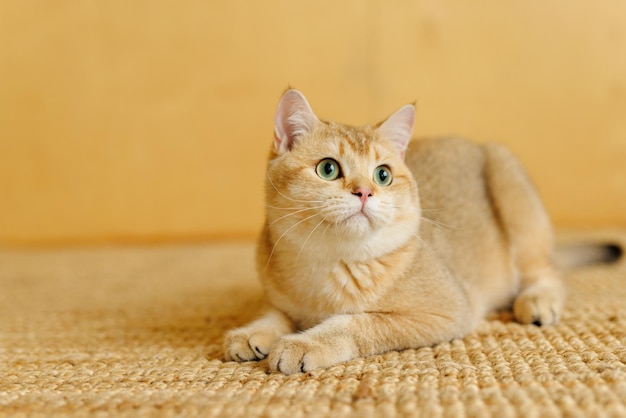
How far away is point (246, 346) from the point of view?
152cm

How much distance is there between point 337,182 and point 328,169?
0.20 ft

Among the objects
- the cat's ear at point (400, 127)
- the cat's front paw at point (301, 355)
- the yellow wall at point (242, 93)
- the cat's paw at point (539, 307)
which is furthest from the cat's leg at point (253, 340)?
the yellow wall at point (242, 93)

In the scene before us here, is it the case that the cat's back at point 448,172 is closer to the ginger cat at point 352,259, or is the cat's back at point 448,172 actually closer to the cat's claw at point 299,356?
the ginger cat at point 352,259

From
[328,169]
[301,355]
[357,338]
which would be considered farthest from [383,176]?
[301,355]

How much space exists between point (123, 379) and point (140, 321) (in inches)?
24.7

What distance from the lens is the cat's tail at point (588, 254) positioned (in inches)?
101

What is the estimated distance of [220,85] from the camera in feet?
12.1

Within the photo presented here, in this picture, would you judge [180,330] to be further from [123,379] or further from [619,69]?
[619,69]

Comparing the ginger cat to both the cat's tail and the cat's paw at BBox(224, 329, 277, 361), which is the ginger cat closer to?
the cat's paw at BBox(224, 329, 277, 361)

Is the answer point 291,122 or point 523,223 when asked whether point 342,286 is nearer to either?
point 291,122

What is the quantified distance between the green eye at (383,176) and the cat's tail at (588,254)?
123cm

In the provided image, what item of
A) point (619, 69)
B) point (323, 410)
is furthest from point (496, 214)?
point (619, 69)

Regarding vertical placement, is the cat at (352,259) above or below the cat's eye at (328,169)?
below

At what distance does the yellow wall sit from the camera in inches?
140
